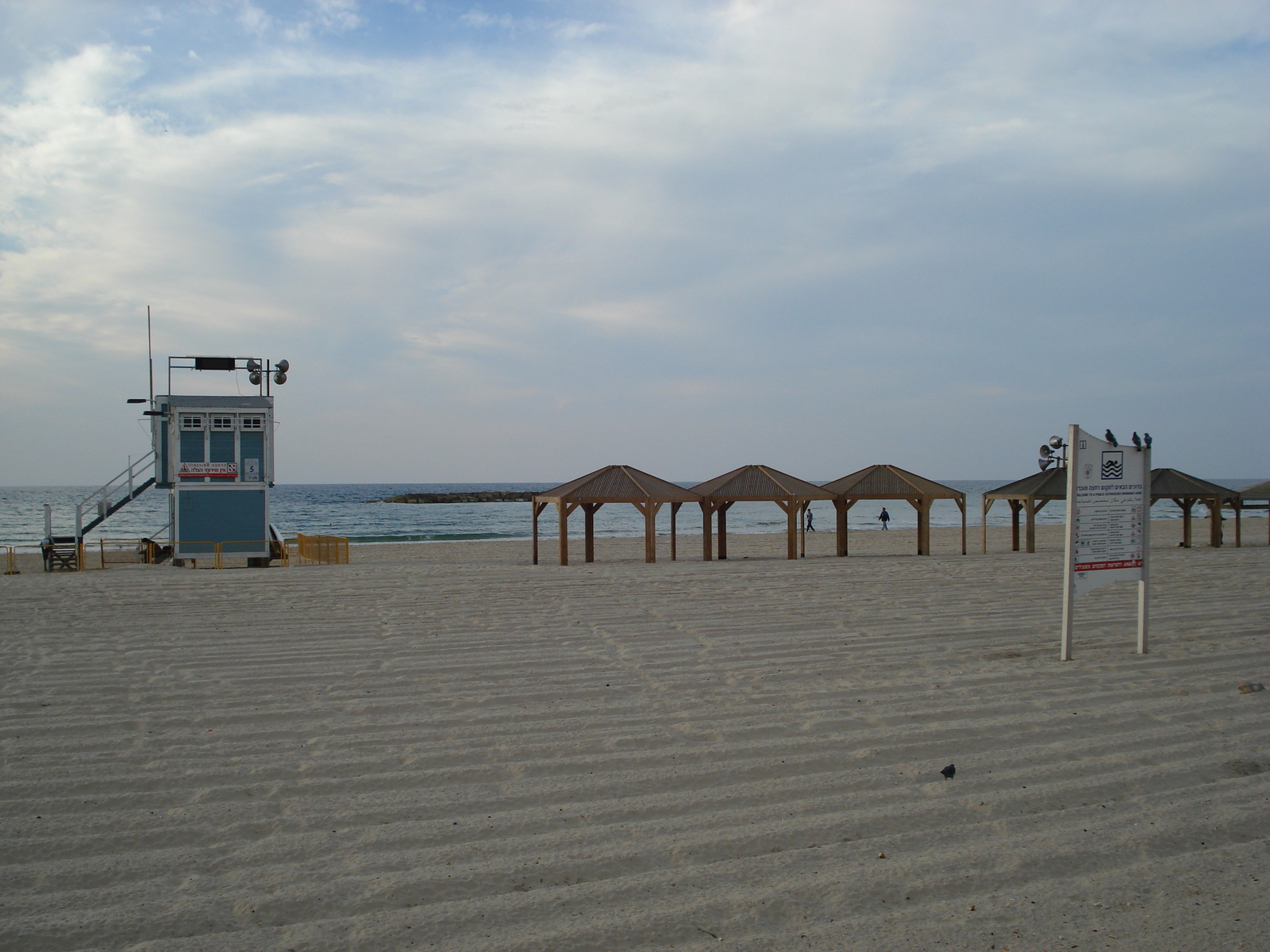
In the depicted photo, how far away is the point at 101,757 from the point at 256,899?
219cm

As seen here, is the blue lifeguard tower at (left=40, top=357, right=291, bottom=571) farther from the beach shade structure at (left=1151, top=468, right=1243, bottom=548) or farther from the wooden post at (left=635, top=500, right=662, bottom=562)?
the beach shade structure at (left=1151, top=468, right=1243, bottom=548)

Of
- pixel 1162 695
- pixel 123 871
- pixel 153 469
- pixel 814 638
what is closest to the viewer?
pixel 123 871

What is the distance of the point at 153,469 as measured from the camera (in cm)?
1942

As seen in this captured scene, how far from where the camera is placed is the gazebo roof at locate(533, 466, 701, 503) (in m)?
17.7

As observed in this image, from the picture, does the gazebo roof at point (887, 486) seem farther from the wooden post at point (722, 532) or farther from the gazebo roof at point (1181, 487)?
the gazebo roof at point (1181, 487)

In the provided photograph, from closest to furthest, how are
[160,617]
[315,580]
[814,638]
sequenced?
[814,638] → [160,617] → [315,580]

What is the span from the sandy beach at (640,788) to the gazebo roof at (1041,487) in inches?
453

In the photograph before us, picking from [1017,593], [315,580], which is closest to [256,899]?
[1017,593]

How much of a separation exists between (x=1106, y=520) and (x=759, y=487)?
11960mm

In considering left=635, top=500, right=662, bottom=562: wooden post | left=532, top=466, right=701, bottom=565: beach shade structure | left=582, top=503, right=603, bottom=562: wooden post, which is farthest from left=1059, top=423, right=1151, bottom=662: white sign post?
left=582, top=503, right=603, bottom=562: wooden post

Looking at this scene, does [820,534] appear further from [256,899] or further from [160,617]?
[256,899]

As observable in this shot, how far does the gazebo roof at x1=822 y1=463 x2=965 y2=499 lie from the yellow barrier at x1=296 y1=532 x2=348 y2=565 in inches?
478

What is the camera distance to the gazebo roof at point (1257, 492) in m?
21.6

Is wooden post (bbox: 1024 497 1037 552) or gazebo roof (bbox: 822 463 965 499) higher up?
gazebo roof (bbox: 822 463 965 499)
